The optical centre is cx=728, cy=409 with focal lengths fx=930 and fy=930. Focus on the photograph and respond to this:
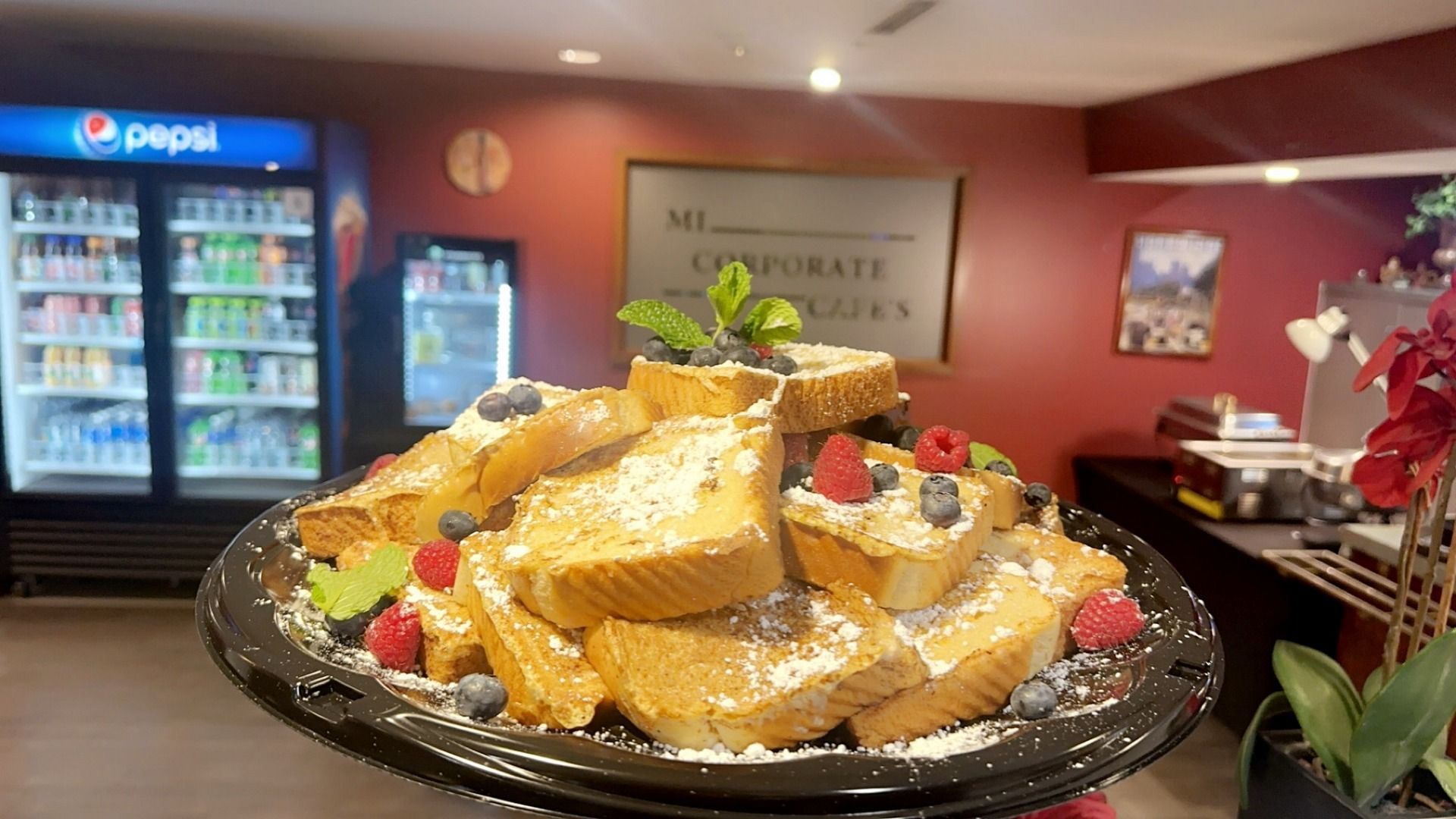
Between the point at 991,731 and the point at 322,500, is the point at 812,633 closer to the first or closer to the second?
the point at 991,731

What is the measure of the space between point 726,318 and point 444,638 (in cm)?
90

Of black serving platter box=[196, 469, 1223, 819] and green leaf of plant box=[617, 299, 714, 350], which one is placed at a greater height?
green leaf of plant box=[617, 299, 714, 350]

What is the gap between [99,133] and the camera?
4090 mm

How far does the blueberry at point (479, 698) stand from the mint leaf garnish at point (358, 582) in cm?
31

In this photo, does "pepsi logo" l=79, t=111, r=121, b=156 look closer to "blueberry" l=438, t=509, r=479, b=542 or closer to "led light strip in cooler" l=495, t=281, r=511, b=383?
"led light strip in cooler" l=495, t=281, r=511, b=383

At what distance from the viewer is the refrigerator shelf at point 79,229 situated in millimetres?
4285

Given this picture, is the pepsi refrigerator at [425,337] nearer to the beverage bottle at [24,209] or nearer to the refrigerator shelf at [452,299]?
the refrigerator shelf at [452,299]

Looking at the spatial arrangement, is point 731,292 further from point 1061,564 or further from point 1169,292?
point 1169,292

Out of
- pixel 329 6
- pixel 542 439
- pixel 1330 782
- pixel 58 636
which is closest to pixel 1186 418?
pixel 1330 782

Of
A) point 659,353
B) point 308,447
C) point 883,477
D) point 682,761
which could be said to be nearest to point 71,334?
point 308,447

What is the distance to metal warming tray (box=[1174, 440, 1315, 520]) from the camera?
3.69 metres

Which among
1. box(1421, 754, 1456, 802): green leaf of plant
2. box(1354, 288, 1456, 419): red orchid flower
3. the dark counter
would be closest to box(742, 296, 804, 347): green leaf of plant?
box(1354, 288, 1456, 419): red orchid flower

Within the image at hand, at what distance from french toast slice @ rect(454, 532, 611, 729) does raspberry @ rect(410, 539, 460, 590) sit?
0.15 ft

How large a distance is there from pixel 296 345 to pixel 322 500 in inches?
113
